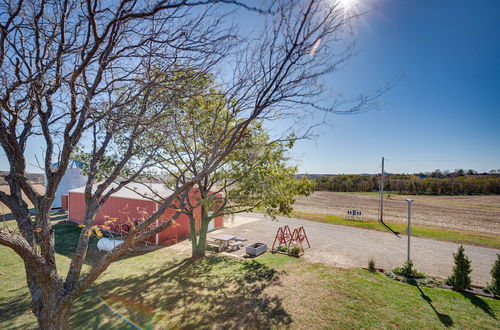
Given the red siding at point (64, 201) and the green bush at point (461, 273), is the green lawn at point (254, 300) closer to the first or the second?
the green bush at point (461, 273)

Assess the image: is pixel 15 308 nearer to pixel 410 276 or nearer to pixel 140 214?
pixel 140 214

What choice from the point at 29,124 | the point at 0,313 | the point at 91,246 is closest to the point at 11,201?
the point at 29,124

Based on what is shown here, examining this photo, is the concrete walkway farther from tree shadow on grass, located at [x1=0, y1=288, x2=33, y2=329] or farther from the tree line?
the tree line

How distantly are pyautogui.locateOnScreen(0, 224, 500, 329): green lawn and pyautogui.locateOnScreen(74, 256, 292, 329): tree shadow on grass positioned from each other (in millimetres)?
23

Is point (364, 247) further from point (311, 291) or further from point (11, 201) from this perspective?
point (11, 201)

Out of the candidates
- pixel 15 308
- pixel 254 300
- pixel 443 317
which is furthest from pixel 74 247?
pixel 443 317

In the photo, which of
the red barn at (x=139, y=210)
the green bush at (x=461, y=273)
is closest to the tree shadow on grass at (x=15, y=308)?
the red barn at (x=139, y=210)

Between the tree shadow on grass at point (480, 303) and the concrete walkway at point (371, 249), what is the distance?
74.1 inches

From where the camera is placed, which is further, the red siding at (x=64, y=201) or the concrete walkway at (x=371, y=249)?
the red siding at (x=64, y=201)

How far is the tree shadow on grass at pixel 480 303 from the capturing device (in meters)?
6.32

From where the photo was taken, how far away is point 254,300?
22.6 feet

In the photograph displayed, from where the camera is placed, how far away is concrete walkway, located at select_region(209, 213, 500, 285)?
401 inches

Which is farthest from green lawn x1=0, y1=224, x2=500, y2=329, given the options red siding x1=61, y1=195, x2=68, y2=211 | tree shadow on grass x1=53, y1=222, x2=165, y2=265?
red siding x1=61, y1=195, x2=68, y2=211

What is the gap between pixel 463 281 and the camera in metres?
7.61
